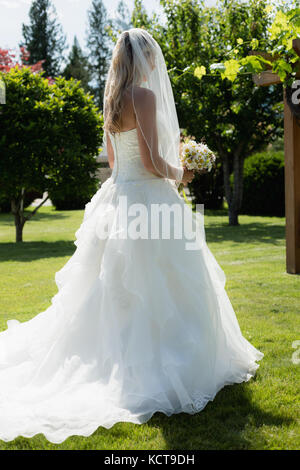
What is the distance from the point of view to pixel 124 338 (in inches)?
116

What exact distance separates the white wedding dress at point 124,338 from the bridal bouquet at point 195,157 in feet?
0.75

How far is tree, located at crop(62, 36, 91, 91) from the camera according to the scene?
38481mm

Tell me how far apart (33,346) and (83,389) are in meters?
0.64

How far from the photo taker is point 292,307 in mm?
5012

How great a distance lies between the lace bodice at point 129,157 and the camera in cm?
316

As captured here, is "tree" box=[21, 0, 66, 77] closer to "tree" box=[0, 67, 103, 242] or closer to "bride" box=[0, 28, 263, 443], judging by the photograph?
"tree" box=[0, 67, 103, 242]

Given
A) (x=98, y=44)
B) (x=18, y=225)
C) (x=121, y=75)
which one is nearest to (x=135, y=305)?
(x=121, y=75)

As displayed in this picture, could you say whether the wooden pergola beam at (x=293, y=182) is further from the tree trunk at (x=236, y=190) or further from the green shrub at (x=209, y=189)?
the green shrub at (x=209, y=189)

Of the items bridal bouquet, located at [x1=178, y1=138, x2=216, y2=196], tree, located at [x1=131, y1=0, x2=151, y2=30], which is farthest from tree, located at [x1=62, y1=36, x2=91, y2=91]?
bridal bouquet, located at [x1=178, y1=138, x2=216, y2=196]

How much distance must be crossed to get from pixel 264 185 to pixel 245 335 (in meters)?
12.8

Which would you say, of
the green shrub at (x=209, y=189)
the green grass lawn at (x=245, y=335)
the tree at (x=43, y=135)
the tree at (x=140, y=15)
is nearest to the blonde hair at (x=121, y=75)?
the green grass lawn at (x=245, y=335)

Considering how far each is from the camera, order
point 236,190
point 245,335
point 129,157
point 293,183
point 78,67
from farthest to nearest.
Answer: point 78,67 < point 236,190 < point 293,183 < point 245,335 < point 129,157

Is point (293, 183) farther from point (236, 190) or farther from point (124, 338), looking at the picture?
point (236, 190)
